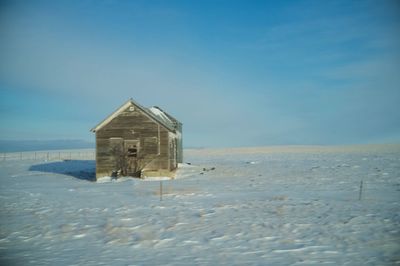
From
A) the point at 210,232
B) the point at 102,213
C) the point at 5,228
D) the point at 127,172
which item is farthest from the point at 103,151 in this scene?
the point at 210,232

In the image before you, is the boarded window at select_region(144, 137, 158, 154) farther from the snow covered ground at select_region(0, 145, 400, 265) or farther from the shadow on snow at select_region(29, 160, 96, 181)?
the snow covered ground at select_region(0, 145, 400, 265)

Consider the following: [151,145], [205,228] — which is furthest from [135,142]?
[205,228]

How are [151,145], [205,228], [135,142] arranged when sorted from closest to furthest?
[205,228] < [151,145] < [135,142]

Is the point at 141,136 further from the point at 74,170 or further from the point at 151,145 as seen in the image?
the point at 74,170

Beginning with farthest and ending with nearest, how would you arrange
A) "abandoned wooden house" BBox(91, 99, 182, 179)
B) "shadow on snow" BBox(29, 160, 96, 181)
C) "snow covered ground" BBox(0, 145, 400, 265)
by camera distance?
"shadow on snow" BBox(29, 160, 96, 181) < "abandoned wooden house" BBox(91, 99, 182, 179) < "snow covered ground" BBox(0, 145, 400, 265)

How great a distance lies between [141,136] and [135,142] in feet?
1.99

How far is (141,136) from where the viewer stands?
82.9ft

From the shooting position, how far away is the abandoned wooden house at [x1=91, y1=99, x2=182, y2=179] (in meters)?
25.1

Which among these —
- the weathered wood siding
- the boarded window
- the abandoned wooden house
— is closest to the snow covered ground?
the abandoned wooden house

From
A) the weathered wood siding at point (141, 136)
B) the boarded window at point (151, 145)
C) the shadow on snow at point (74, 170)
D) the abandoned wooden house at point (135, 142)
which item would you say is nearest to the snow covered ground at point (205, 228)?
the abandoned wooden house at point (135, 142)

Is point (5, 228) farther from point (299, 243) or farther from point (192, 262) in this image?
point (299, 243)

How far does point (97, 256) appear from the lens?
325 inches

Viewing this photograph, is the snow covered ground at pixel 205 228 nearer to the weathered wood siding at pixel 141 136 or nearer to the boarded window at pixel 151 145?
the weathered wood siding at pixel 141 136

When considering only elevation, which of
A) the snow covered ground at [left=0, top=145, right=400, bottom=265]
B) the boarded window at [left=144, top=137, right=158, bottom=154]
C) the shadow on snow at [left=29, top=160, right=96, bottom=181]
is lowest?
the snow covered ground at [left=0, top=145, right=400, bottom=265]
